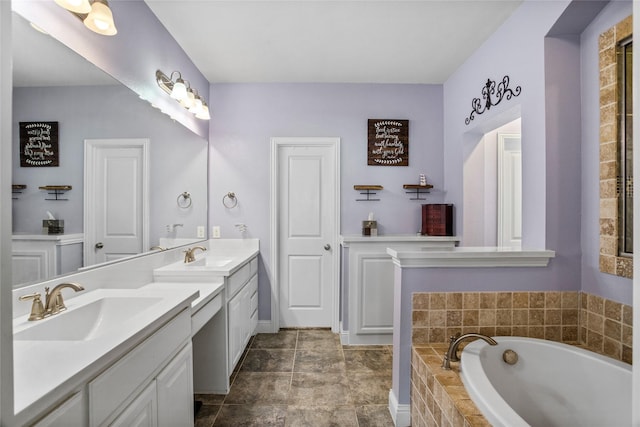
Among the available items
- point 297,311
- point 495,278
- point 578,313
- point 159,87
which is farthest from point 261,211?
point 578,313

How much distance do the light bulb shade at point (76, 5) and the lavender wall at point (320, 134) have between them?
179cm

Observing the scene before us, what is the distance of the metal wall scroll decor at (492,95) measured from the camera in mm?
2027

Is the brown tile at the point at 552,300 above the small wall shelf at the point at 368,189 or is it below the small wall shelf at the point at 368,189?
below

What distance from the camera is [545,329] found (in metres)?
1.67

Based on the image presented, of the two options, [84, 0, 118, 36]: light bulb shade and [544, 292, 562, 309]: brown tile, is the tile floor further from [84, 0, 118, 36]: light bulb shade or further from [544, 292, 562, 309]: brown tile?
[84, 0, 118, 36]: light bulb shade

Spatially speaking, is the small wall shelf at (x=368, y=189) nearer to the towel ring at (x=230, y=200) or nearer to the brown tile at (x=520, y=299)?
the towel ring at (x=230, y=200)

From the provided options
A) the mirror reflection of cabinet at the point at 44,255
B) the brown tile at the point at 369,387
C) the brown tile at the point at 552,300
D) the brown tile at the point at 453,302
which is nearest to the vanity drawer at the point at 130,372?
the mirror reflection of cabinet at the point at 44,255

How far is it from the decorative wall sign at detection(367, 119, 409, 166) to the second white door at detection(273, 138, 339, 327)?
437 mm

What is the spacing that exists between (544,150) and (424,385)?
A: 1.44 metres

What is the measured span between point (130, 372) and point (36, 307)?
1.51 feet

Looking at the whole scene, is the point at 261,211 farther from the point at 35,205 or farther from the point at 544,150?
the point at 544,150

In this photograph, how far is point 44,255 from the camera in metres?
1.22

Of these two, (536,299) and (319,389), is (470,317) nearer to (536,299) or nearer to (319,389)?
(536,299)

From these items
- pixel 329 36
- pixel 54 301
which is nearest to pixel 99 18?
pixel 54 301
